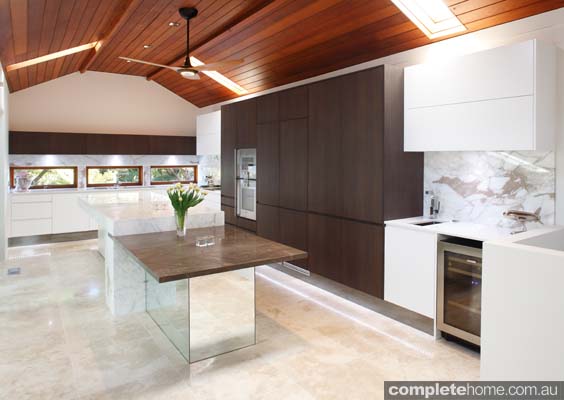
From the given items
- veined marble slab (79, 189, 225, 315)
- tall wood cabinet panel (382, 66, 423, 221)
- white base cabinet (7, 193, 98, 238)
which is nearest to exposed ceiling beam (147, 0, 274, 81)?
tall wood cabinet panel (382, 66, 423, 221)

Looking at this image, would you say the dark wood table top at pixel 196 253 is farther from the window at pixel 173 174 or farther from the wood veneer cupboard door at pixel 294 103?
A: the window at pixel 173 174

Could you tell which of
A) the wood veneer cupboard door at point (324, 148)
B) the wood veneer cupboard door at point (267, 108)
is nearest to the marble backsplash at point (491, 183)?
the wood veneer cupboard door at point (324, 148)

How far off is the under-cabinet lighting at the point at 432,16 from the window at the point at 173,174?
21.0 ft

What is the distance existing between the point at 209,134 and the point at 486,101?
18.4 feet

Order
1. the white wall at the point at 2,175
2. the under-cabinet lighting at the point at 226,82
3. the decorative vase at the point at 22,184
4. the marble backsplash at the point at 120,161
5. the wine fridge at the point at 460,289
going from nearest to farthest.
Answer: the wine fridge at the point at 460,289, the white wall at the point at 2,175, the under-cabinet lighting at the point at 226,82, the decorative vase at the point at 22,184, the marble backsplash at the point at 120,161

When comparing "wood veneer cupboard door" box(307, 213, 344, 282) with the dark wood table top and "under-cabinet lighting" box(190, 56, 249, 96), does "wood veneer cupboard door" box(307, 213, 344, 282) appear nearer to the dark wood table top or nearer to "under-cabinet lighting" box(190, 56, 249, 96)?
the dark wood table top

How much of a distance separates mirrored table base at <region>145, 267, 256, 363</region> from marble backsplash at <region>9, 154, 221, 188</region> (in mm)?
5369

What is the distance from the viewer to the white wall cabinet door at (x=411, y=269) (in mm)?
3527

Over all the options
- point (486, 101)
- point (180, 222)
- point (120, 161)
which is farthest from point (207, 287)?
point (120, 161)

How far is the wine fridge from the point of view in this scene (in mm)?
3201

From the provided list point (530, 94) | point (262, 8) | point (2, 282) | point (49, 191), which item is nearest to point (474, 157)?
point (530, 94)

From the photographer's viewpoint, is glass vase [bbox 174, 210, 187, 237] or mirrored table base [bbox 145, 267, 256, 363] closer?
mirrored table base [bbox 145, 267, 256, 363]

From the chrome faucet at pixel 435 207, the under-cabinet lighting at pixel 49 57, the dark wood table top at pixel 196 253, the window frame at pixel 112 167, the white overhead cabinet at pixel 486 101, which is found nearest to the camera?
the dark wood table top at pixel 196 253

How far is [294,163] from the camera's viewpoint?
507 cm
